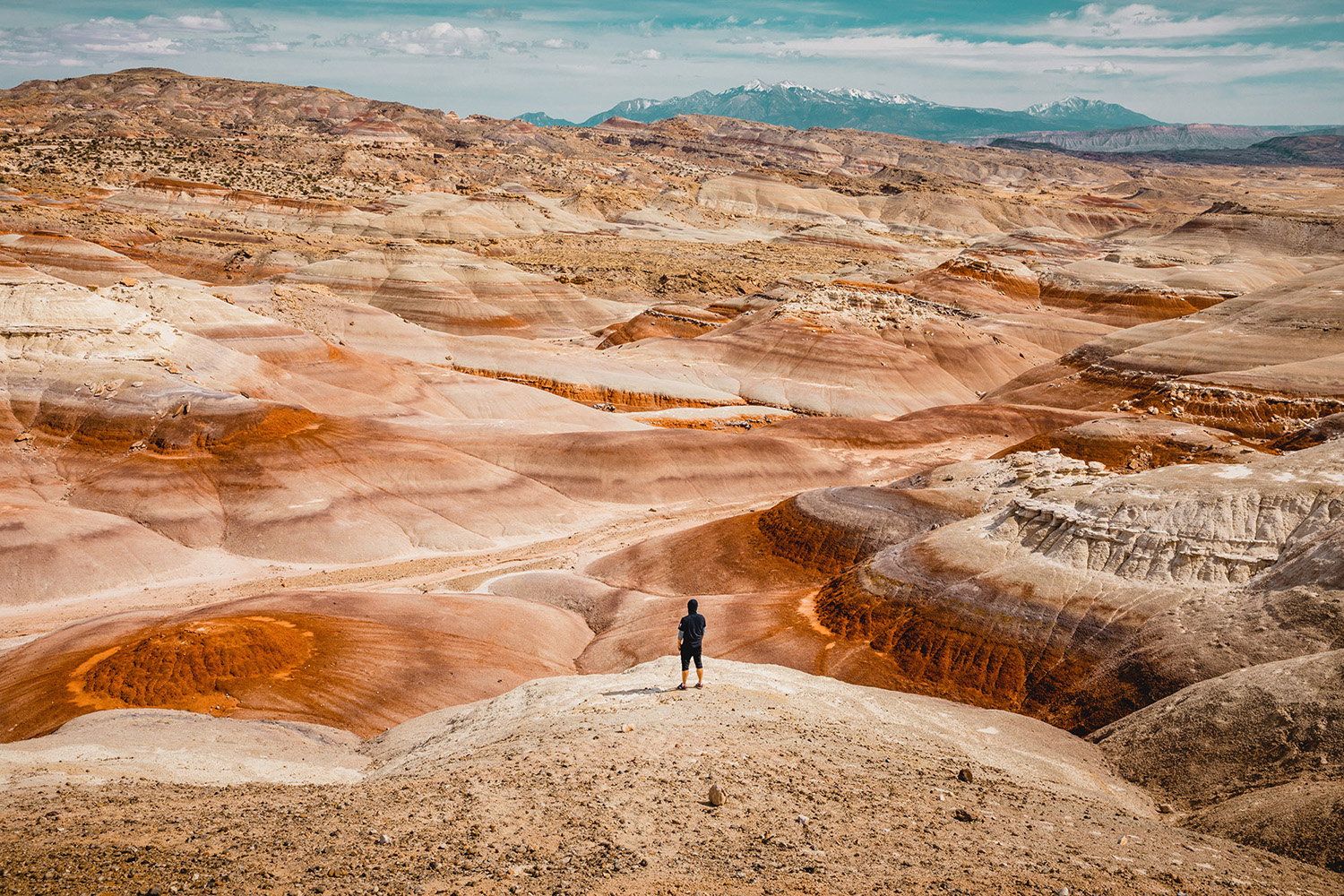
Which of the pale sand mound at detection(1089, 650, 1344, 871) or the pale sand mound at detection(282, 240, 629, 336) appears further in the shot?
the pale sand mound at detection(282, 240, 629, 336)

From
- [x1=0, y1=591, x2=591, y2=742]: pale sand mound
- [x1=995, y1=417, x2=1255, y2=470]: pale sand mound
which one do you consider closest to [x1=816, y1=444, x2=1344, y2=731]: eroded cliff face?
[x1=995, y1=417, x2=1255, y2=470]: pale sand mound

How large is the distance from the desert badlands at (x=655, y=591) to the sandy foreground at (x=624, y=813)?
70 mm

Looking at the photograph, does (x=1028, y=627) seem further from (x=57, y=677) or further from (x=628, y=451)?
(x=628, y=451)

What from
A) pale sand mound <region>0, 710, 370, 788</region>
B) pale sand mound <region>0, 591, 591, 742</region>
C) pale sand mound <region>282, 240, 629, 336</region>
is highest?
pale sand mound <region>282, 240, 629, 336</region>

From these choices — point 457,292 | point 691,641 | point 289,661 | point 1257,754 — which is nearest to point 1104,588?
point 1257,754

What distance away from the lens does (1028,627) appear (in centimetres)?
2009

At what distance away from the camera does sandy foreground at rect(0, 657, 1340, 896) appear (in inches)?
321

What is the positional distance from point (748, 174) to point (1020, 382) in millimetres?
139608

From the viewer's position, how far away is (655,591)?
30.0 m

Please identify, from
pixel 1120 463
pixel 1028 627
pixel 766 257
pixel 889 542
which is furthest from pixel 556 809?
pixel 766 257

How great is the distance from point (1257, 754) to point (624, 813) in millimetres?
9573

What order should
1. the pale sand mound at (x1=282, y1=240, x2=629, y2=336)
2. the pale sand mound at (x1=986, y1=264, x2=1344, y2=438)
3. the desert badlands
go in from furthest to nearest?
the pale sand mound at (x1=282, y1=240, x2=629, y2=336) → the pale sand mound at (x1=986, y1=264, x2=1344, y2=438) → the desert badlands

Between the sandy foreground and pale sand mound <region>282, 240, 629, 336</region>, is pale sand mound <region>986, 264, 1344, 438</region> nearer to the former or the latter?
the sandy foreground

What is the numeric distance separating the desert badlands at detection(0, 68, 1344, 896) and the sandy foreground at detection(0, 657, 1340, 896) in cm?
7
